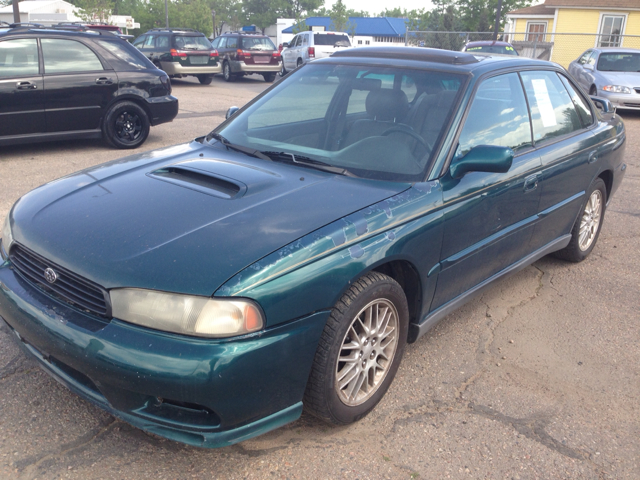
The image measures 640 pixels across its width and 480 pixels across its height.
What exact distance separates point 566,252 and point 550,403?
2.10 meters

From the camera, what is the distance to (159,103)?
8.76 meters

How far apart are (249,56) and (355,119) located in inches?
739

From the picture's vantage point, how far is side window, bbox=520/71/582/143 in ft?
12.7

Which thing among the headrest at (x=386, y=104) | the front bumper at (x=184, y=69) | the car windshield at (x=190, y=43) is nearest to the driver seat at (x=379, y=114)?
the headrest at (x=386, y=104)

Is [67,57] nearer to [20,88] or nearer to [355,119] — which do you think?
[20,88]

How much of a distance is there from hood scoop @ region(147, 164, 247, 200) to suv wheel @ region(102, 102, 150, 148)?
5.73 metres

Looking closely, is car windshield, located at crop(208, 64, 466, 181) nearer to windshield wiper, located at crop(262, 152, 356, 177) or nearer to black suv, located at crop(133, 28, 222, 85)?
windshield wiper, located at crop(262, 152, 356, 177)

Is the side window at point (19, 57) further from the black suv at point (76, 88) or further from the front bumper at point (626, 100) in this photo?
the front bumper at point (626, 100)

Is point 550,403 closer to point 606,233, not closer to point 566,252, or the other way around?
point 566,252

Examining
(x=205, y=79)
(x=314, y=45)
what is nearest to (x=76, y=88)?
(x=205, y=79)

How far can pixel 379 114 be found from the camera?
3387mm

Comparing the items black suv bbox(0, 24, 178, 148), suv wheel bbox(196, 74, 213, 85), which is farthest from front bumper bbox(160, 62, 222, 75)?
black suv bbox(0, 24, 178, 148)

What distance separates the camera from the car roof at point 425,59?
346 centimetres

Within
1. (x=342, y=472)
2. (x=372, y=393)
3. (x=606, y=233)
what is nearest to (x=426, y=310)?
(x=372, y=393)
